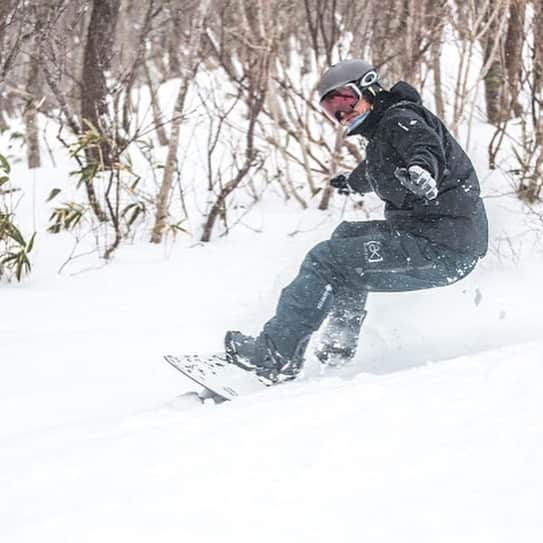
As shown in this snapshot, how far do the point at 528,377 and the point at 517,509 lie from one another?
87cm

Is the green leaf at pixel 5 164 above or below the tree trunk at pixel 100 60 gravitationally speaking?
below

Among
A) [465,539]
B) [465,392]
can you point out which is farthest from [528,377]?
[465,539]

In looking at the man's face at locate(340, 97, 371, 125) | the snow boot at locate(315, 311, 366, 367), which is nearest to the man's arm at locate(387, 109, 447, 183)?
the man's face at locate(340, 97, 371, 125)

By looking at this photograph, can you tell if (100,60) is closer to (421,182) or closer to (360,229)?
(360,229)

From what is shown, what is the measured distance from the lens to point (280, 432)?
8.47 ft

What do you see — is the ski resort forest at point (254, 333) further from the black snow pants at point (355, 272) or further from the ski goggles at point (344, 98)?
the ski goggles at point (344, 98)

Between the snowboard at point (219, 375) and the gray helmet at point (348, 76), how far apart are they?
123 cm

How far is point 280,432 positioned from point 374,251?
110 centimetres

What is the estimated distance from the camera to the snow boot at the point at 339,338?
12.4 ft

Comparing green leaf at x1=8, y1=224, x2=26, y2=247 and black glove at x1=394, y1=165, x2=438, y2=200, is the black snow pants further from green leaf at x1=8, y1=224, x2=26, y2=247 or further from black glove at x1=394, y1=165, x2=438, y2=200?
green leaf at x1=8, y1=224, x2=26, y2=247

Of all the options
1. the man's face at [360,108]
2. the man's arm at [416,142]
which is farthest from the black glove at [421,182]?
Result: the man's face at [360,108]

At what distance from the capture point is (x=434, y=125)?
3.46 meters

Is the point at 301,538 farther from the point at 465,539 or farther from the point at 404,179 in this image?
the point at 404,179

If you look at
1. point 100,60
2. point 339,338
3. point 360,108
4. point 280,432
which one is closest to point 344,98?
point 360,108
